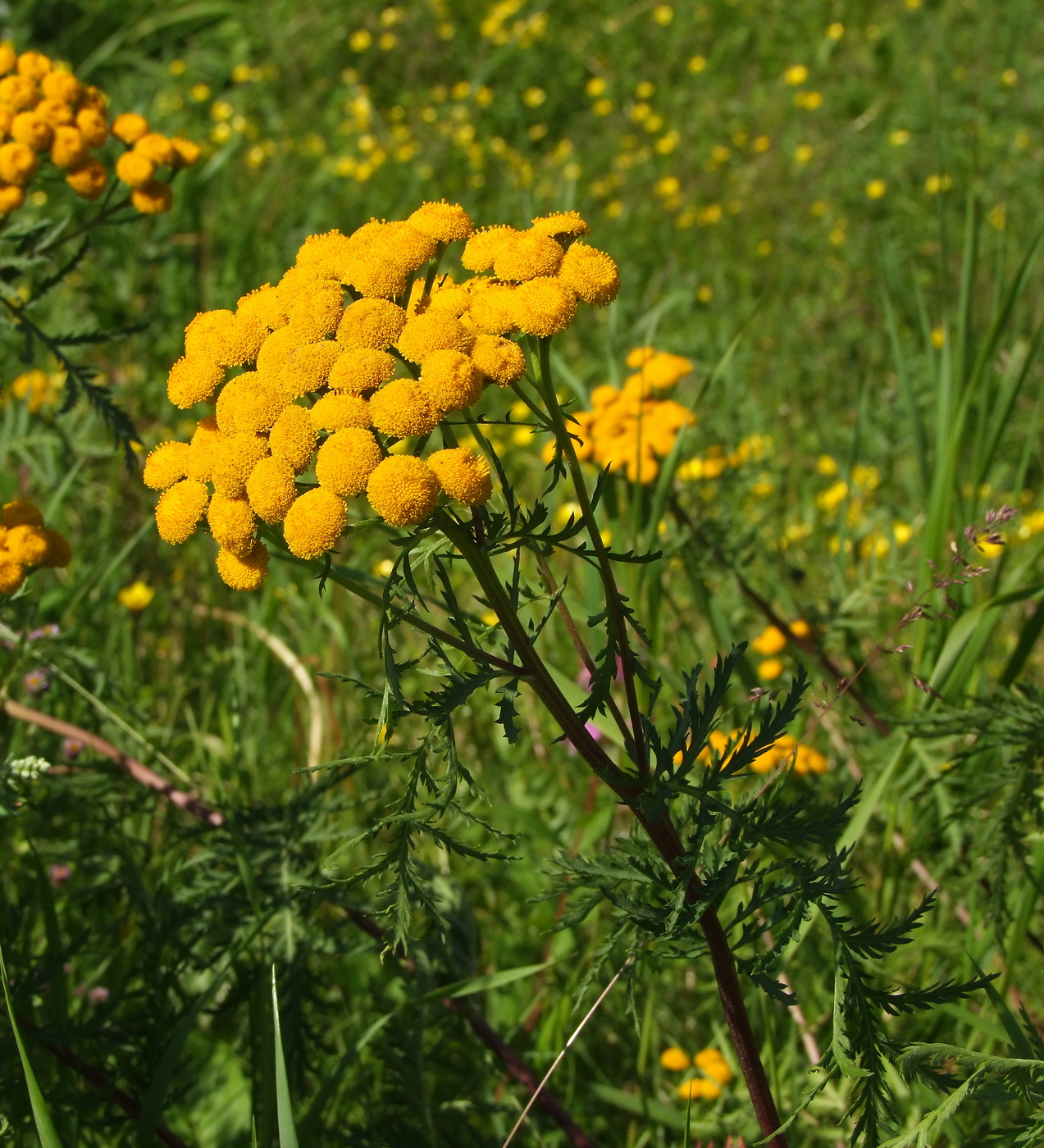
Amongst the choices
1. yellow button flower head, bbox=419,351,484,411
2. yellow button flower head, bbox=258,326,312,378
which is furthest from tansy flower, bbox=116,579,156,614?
yellow button flower head, bbox=419,351,484,411

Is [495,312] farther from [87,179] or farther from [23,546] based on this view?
[87,179]

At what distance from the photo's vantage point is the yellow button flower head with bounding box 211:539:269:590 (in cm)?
158

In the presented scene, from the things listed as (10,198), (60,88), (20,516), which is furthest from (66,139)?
(20,516)

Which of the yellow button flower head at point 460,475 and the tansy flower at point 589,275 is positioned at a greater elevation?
the tansy flower at point 589,275

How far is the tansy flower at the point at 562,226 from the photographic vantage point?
1.65 m

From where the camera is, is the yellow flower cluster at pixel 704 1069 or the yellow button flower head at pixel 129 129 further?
the yellow button flower head at pixel 129 129

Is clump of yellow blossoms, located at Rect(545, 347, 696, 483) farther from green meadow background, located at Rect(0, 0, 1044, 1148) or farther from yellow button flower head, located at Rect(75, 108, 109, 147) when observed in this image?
yellow button flower head, located at Rect(75, 108, 109, 147)

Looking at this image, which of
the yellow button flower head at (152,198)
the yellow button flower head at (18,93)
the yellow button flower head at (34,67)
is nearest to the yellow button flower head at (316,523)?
the yellow button flower head at (152,198)

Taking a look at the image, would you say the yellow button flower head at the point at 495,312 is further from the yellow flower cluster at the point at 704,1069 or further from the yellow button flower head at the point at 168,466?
the yellow flower cluster at the point at 704,1069

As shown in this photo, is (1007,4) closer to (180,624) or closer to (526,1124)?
(180,624)

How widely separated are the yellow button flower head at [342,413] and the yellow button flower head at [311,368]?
0.17 ft

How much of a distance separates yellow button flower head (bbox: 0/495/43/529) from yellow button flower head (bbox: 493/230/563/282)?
1.08 m

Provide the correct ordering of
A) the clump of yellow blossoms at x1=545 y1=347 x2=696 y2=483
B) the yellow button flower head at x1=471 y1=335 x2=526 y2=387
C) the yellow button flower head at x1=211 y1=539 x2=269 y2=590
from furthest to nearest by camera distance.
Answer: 1. the clump of yellow blossoms at x1=545 y1=347 x2=696 y2=483
2. the yellow button flower head at x1=211 y1=539 x2=269 y2=590
3. the yellow button flower head at x1=471 y1=335 x2=526 y2=387

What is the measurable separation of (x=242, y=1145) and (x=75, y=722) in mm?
1043
